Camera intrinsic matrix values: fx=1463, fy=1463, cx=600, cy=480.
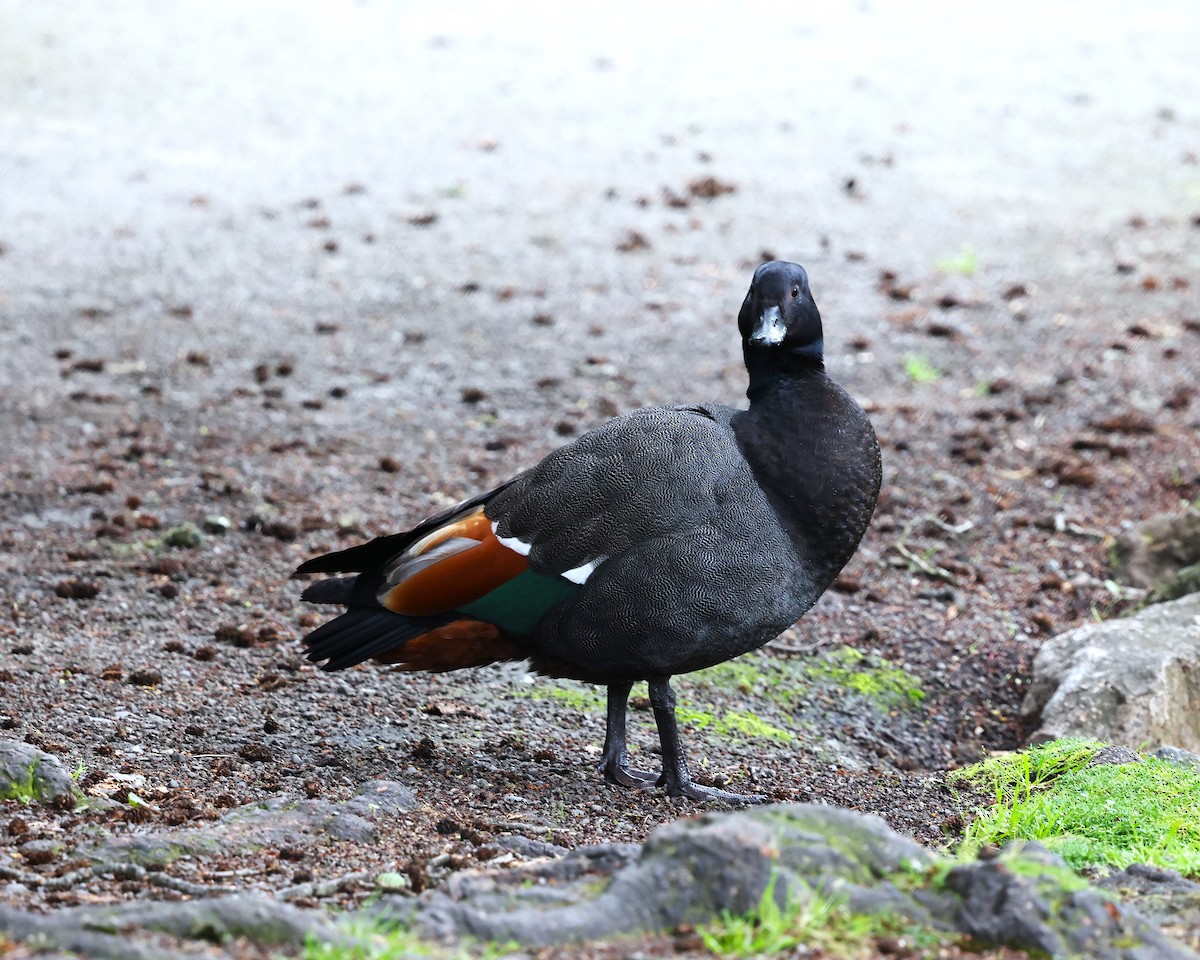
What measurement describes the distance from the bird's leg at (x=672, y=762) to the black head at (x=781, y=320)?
1.17 m

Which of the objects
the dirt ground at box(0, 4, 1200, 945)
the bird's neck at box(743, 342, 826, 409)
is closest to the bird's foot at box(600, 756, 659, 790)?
the dirt ground at box(0, 4, 1200, 945)

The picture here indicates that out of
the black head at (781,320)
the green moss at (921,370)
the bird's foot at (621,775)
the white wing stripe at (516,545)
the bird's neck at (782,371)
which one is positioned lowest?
the bird's foot at (621,775)

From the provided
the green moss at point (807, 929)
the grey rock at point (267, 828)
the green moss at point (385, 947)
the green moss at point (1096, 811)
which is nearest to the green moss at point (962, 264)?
the green moss at point (1096, 811)

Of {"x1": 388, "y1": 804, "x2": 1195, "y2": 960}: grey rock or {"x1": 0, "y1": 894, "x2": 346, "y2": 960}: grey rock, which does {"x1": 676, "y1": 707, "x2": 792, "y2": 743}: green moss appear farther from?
{"x1": 0, "y1": 894, "x2": 346, "y2": 960}: grey rock

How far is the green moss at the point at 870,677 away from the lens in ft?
20.0

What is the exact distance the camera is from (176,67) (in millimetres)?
16516

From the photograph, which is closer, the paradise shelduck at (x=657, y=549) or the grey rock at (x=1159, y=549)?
the paradise shelduck at (x=657, y=549)

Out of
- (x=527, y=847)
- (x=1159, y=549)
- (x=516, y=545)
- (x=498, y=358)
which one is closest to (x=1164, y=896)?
(x=527, y=847)

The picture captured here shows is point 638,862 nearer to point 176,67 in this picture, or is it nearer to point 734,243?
point 734,243

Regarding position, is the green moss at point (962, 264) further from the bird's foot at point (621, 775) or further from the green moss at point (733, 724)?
the bird's foot at point (621, 775)

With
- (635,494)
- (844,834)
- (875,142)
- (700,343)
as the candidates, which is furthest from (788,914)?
(875,142)

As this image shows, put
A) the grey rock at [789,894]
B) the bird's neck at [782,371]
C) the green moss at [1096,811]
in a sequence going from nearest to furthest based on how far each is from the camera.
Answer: the grey rock at [789,894], the green moss at [1096,811], the bird's neck at [782,371]

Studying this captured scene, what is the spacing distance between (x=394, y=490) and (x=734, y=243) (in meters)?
5.67

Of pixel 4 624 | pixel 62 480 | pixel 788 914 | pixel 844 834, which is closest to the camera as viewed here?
pixel 788 914
